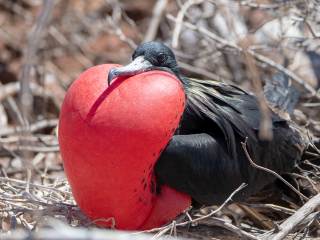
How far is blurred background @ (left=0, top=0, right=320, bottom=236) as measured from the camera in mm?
2441

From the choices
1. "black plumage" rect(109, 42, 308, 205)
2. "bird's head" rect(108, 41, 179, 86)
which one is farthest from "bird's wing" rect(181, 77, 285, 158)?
"bird's head" rect(108, 41, 179, 86)

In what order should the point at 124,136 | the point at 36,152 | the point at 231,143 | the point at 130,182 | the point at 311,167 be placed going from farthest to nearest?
the point at 36,152
the point at 311,167
the point at 231,143
the point at 130,182
the point at 124,136

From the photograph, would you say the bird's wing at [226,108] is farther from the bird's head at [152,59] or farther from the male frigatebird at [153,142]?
the bird's head at [152,59]

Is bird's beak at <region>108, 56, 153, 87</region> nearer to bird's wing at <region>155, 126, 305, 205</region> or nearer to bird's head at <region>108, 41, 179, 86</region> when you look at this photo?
bird's head at <region>108, 41, 179, 86</region>

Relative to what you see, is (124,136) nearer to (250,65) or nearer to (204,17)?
(250,65)

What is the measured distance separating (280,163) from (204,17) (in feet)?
7.20

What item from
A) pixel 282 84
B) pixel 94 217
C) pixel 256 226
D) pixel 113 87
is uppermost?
pixel 113 87

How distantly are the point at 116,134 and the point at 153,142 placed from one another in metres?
0.17

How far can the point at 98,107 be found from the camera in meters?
1.49

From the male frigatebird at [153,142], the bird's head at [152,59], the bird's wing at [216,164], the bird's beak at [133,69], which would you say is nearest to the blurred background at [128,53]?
the bird's wing at [216,164]

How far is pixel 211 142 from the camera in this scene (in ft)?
5.84

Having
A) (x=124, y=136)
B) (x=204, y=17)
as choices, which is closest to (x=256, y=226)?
(x=124, y=136)

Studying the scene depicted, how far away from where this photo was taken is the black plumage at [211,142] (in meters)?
1.71

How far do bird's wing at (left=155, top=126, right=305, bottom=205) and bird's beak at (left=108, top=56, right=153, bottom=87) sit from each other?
1.14ft
